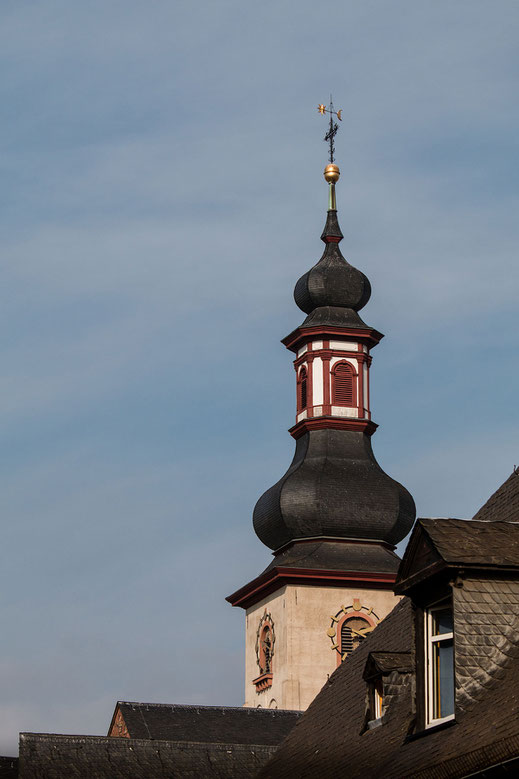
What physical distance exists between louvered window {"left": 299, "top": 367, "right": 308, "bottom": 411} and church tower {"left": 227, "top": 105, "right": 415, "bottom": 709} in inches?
1.6

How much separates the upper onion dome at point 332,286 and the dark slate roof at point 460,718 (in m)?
48.7

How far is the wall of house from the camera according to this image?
63859 millimetres

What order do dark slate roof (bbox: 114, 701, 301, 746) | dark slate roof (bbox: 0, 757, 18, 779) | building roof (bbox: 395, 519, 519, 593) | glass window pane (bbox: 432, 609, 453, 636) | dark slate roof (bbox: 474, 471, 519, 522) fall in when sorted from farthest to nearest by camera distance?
dark slate roof (bbox: 114, 701, 301, 746)
dark slate roof (bbox: 0, 757, 18, 779)
dark slate roof (bbox: 474, 471, 519, 522)
glass window pane (bbox: 432, 609, 453, 636)
building roof (bbox: 395, 519, 519, 593)

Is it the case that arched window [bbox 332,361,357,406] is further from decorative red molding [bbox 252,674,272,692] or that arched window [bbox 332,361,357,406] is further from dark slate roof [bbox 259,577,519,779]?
dark slate roof [bbox 259,577,519,779]

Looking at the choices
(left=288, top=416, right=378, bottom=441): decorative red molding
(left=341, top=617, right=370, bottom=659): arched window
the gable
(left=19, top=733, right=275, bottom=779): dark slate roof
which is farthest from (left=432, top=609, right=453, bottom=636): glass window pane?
(left=288, top=416, right=378, bottom=441): decorative red molding

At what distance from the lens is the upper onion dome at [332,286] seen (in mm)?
72125

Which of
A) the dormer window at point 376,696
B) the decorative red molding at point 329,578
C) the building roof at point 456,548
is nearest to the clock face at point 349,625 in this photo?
the decorative red molding at point 329,578

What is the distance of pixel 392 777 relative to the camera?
61.6 feet

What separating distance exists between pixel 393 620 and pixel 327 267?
162ft

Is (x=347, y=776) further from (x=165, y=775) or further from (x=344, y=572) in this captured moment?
(x=344, y=572)

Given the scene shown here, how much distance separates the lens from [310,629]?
64688mm

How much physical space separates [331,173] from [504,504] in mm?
55136

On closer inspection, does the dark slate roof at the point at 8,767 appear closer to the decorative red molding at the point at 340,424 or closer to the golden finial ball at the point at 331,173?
the decorative red molding at the point at 340,424

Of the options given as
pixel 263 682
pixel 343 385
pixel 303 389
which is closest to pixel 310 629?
pixel 263 682
